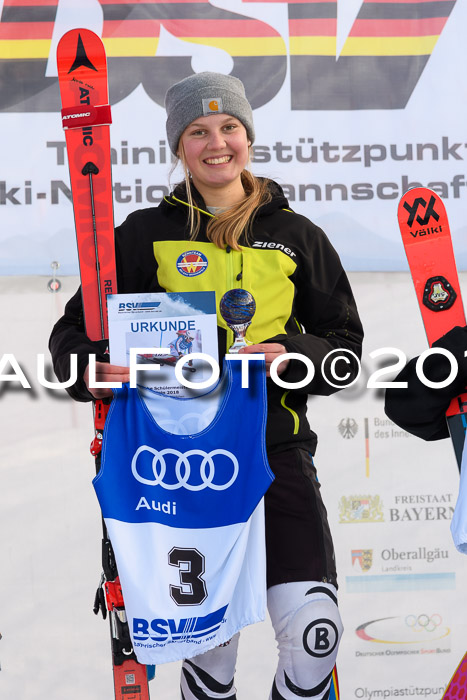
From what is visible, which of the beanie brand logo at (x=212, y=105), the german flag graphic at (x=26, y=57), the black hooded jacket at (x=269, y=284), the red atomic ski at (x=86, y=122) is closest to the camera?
the black hooded jacket at (x=269, y=284)

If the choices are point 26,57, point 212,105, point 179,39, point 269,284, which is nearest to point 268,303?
point 269,284

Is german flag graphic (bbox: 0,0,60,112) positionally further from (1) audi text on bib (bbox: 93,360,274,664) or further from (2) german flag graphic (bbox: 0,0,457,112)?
(1) audi text on bib (bbox: 93,360,274,664)

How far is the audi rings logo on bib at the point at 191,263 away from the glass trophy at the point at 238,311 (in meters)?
0.15

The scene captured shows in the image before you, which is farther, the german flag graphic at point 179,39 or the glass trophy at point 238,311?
the german flag graphic at point 179,39

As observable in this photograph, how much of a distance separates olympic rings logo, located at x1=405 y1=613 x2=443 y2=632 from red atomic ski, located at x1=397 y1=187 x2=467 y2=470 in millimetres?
1345

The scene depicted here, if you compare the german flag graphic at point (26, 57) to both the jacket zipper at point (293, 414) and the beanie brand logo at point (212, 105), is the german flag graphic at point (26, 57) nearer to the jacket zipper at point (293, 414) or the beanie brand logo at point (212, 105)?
the beanie brand logo at point (212, 105)

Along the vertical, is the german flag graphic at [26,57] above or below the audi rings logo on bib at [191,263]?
above

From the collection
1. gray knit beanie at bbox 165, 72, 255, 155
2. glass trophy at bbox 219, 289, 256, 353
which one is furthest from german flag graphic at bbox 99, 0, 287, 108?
Answer: glass trophy at bbox 219, 289, 256, 353

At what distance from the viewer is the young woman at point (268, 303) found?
2.06m

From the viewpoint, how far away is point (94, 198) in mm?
2365

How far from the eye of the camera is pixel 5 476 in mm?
3172

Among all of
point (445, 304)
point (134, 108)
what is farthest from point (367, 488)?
point (134, 108)

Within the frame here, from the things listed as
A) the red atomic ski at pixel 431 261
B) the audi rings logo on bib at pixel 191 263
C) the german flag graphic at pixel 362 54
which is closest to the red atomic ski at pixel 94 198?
the audi rings logo on bib at pixel 191 263

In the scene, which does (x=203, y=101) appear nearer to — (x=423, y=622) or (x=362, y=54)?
(x=362, y=54)
